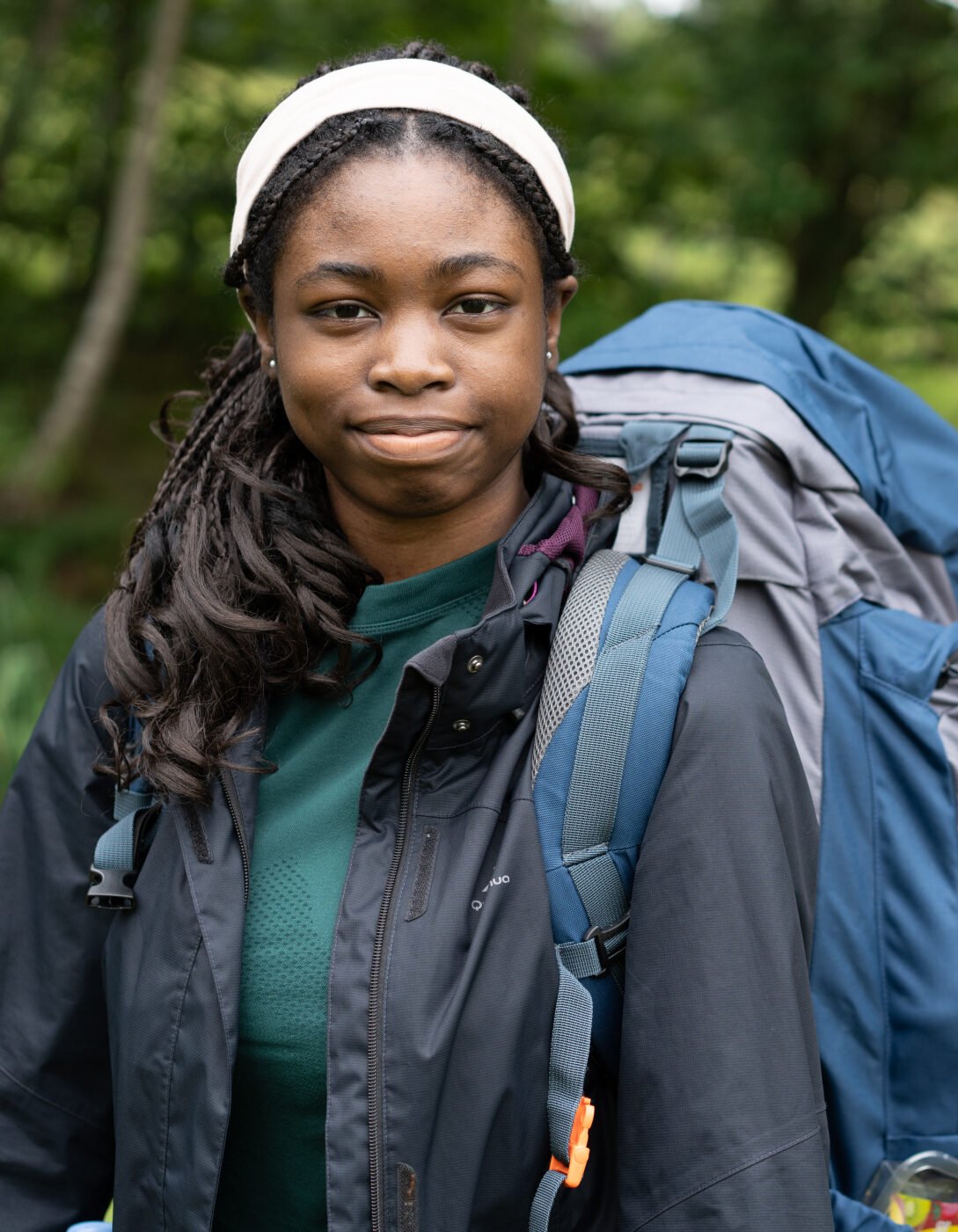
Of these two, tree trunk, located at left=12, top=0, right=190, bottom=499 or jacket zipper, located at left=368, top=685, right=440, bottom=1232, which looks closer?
jacket zipper, located at left=368, top=685, right=440, bottom=1232

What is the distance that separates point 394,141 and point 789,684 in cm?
86

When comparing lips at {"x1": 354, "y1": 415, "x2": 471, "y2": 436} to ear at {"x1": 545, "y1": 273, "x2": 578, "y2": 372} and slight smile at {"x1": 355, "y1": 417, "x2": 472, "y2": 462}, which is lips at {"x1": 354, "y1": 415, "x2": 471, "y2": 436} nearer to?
slight smile at {"x1": 355, "y1": 417, "x2": 472, "y2": 462}

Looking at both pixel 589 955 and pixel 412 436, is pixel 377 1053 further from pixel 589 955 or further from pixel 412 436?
pixel 412 436

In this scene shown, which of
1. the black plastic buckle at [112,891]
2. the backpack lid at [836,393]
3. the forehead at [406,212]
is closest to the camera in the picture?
the forehead at [406,212]

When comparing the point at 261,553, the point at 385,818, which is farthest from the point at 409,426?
the point at 385,818

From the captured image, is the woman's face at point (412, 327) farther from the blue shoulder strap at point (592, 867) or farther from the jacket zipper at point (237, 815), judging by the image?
the jacket zipper at point (237, 815)

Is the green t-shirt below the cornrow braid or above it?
below

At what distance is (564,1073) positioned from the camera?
4.61 feet

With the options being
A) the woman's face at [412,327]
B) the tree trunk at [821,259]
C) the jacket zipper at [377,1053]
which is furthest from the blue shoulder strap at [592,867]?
the tree trunk at [821,259]

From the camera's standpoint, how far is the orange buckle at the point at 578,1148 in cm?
139

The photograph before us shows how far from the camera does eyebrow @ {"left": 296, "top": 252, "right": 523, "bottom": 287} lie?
146 centimetres

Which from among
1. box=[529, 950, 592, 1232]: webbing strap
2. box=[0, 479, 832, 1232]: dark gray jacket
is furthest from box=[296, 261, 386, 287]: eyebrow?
box=[529, 950, 592, 1232]: webbing strap

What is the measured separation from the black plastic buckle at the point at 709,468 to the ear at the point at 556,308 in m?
0.22

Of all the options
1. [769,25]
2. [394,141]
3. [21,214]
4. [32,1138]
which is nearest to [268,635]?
[394,141]
